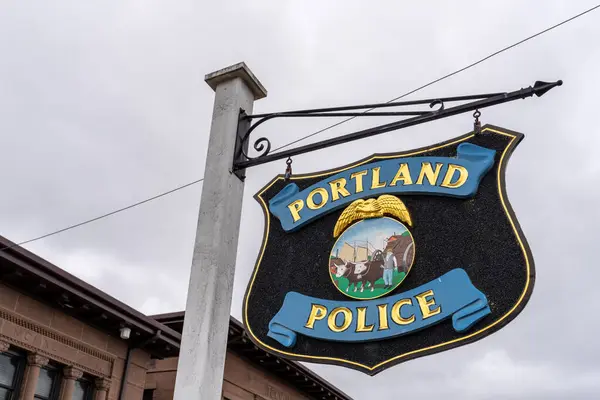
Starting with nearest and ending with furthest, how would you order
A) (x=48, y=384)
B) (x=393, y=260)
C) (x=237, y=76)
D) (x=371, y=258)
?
(x=393, y=260), (x=371, y=258), (x=237, y=76), (x=48, y=384)

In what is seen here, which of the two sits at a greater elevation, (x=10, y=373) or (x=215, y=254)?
(x=10, y=373)

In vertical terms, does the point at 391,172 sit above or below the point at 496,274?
above

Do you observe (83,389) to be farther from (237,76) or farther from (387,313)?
(387,313)

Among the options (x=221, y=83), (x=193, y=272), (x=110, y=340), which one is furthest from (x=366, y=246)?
(x=110, y=340)

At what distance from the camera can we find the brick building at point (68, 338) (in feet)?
40.6

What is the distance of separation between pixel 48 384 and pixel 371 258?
10.2m

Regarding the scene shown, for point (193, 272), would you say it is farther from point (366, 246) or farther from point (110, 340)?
point (110, 340)

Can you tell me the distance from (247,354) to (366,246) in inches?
536

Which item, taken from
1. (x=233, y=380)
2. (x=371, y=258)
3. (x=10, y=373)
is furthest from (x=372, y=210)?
(x=233, y=380)

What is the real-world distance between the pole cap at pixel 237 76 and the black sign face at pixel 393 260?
135 centimetres

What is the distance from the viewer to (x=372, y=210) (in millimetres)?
5520

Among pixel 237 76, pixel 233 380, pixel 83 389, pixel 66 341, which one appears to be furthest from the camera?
pixel 233 380

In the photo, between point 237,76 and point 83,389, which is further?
point 83,389

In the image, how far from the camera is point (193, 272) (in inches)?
231
